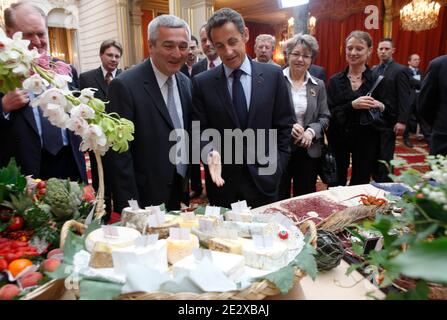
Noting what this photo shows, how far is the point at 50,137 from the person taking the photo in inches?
75.6

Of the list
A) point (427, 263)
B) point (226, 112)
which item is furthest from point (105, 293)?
point (226, 112)

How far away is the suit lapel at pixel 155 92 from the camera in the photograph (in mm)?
1784

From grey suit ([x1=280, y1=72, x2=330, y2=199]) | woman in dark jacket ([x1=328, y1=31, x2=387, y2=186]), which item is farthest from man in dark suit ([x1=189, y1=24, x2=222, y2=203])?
woman in dark jacket ([x1=328, y1=31, x2=387, y2=186])

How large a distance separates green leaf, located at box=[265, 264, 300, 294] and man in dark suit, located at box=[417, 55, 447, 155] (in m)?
2.23

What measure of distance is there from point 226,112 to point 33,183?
101 cm

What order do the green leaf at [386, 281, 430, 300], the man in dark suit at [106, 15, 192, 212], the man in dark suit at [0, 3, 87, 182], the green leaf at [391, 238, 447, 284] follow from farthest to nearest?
the man in dark suit at [0, 3, 87, 182], the man in dark suit at [106, 15, 192, 212], the green leaf at [386, 281, 430, 300], the green leaf at [391, 238, 447, 284]

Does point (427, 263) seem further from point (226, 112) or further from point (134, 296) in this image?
point (226, 112)

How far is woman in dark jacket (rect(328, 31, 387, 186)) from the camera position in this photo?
280 centimetres

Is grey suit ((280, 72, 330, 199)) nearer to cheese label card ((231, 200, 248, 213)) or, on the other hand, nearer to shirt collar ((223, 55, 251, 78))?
shirt collar ((223, 55, 251, 78))

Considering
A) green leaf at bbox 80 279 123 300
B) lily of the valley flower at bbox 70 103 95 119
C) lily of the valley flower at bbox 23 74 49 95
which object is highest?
lily of the valley flower at bbox 23 74 49 95

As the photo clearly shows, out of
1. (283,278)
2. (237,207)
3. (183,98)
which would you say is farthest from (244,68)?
(283,278)

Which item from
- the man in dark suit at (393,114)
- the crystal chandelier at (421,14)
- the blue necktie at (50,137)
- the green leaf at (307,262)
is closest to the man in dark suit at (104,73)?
the blue necktie at (50,137)

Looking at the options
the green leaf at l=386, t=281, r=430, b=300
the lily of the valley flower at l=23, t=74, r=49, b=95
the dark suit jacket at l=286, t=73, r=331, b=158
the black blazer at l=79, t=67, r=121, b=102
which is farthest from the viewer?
the black blazer at l=79, t=67, r=121, b=102

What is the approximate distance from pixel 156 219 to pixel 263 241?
35 cm
